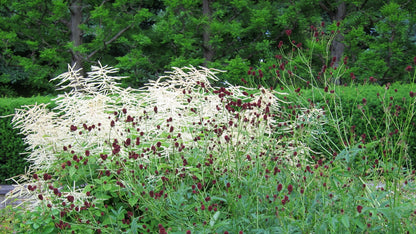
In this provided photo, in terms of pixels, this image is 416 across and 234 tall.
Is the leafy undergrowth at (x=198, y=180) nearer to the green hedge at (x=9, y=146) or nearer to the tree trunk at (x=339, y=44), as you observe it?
the green hedge at (x=9, y=146)

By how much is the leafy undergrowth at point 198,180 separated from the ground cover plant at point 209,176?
1 centimetres

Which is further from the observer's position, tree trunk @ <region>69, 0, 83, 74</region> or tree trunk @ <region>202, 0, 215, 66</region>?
tree trunk @ <region>69, 0, 83, 74</region>

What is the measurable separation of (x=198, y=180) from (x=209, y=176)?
0.10 meters

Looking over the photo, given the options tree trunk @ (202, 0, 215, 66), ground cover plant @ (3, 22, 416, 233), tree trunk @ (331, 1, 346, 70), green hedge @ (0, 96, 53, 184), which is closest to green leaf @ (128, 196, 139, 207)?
ground cover plant @ (3, 22, 416, 233)

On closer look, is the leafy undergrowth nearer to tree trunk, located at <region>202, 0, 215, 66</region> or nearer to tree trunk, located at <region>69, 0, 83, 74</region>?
tree trunk, located at <region>202, 0, 215, 66</region>

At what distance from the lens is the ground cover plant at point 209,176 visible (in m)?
2.29

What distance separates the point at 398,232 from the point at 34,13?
1094cm

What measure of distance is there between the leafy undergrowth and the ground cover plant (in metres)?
0.01

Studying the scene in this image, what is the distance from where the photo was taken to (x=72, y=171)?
3.06m

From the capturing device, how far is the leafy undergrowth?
2277 mm

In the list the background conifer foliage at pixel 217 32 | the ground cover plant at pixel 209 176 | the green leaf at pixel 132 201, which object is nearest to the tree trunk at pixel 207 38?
the background conifer foliage at pixel 217 32

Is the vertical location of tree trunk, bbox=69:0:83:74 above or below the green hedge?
above

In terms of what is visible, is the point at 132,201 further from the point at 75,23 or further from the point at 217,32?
the point at 75,23

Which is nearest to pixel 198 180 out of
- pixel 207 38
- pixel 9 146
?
pixel 9 146
